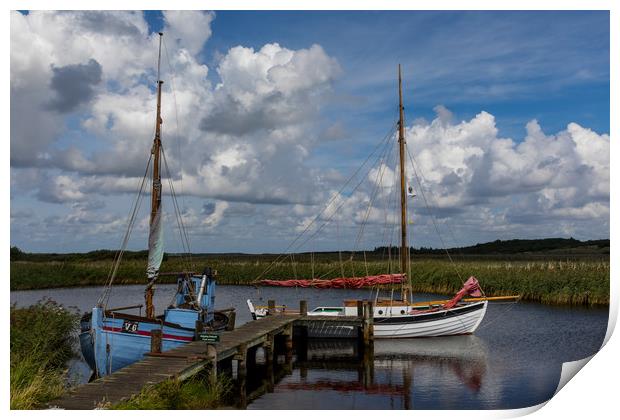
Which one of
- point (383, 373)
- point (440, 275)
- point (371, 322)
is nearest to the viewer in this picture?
point (383, 373)

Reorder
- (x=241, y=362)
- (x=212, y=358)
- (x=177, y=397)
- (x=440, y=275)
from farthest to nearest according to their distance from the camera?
(x=440, y=275) → (x=241, y=362) → (x=212, y=358) → (x=177, y=397)

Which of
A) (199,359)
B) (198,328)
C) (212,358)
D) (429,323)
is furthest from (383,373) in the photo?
(429,323)

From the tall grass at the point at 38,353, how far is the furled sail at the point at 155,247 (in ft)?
Result: 12.2

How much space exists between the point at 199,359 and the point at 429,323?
15.1 m

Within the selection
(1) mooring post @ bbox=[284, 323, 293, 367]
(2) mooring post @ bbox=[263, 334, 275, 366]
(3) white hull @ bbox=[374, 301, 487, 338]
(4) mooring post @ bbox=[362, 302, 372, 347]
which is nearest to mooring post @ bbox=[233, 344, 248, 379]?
(2) mooring post @ bbox=[263, 334, 275, 366]

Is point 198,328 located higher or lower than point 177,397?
higher

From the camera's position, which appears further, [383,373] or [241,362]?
[383,373]

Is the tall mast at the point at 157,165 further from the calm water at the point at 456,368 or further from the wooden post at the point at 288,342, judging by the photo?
the wooden post at the point at 288,342

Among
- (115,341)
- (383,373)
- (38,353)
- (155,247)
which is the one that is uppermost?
(155,247)

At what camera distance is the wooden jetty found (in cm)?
1346

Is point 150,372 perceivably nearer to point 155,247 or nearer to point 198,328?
point 198,328

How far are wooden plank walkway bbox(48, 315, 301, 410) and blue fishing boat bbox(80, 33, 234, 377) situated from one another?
111 centimetres

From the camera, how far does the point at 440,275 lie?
46969 millimetres

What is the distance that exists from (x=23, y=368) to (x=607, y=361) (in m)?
14.1
